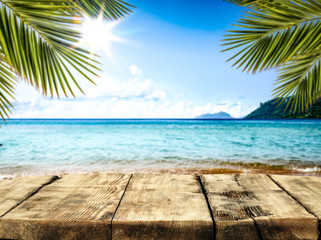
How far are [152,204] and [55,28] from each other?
97 cm

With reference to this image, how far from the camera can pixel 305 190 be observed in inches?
43.8

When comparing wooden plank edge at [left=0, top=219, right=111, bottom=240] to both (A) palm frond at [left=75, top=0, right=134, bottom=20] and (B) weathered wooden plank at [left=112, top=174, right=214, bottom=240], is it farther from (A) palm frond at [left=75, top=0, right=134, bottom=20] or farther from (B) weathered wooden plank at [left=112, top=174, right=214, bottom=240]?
(A) palm frond at [left=75, top=0, right=134, bottom=20]

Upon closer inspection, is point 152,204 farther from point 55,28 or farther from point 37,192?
point 55,28

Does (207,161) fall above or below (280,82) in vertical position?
below

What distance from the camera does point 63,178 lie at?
128 centimetres

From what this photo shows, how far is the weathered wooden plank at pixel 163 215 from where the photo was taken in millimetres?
797

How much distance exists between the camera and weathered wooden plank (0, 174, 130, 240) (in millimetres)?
802

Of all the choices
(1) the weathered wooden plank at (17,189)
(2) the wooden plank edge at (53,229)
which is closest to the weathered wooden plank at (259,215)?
(2) the wooden plank edge at (53,229)

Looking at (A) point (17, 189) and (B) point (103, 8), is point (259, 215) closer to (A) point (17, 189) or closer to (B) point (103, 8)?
(A) point (17, 189)

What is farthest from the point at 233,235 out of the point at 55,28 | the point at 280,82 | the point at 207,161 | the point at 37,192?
the point at 207,161

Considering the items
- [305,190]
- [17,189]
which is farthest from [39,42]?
[305,190]

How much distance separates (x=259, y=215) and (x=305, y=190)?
0.44 m

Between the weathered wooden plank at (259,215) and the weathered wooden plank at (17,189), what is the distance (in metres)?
0.84

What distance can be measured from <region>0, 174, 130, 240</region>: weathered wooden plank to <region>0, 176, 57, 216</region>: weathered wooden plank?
0.05 m
